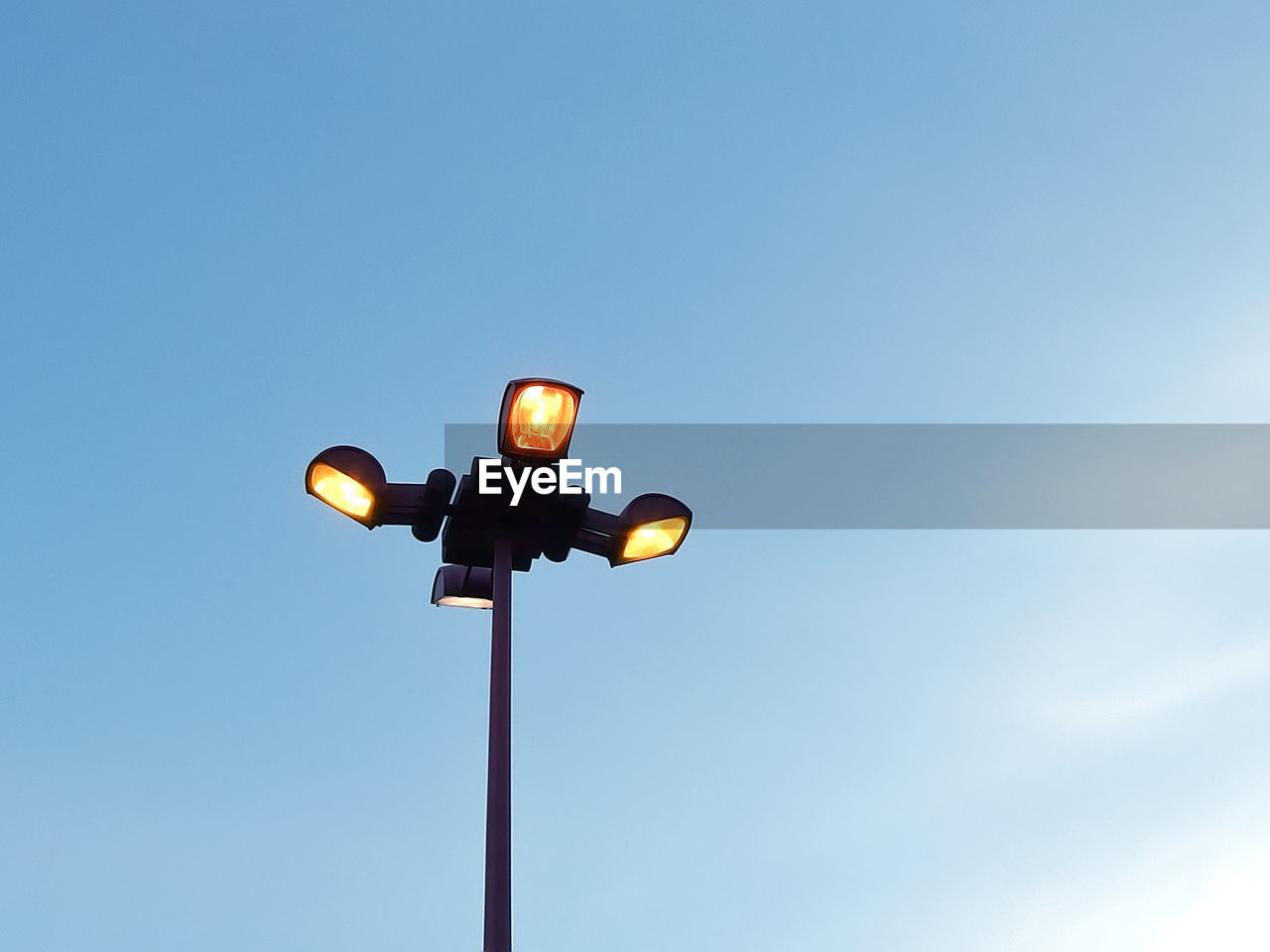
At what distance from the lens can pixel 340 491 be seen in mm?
6480

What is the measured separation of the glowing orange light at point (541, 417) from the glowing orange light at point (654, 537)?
0.73 meters

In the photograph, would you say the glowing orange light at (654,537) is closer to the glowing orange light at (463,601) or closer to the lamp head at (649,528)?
the lamp head at (649,528)

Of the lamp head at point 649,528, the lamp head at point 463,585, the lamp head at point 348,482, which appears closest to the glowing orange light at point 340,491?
the lamp head at point 348,482

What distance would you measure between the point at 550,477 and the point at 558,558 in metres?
0.49

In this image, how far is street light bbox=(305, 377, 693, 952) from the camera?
6.30 m

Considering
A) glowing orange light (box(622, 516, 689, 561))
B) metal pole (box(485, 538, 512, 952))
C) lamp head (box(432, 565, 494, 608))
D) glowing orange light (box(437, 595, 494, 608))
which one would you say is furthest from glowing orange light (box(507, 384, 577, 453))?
glowing orange light (box(437, 595, 494, 608))

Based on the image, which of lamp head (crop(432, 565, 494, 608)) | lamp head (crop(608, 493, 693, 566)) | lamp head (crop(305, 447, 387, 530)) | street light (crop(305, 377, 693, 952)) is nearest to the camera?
street light (crop(305, 377, 693, 952))

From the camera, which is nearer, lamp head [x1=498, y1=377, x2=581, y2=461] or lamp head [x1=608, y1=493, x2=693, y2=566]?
lamp head [x1=498, y1=377, x2=581, y2=461]

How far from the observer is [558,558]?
697cm

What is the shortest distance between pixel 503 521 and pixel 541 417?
0.64 m

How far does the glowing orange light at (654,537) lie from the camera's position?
22.7 ft

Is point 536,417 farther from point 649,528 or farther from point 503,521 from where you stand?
point 649,528

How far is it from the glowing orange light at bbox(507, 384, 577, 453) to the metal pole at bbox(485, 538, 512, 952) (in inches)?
23.9

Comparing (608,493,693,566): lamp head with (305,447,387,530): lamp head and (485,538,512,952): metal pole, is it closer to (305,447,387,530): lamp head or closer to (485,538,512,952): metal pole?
(485,538,512,952): metal pole
